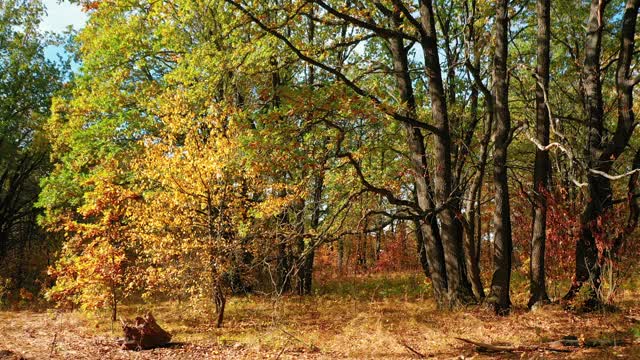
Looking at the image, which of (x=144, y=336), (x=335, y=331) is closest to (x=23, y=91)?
(x=144, y=336)

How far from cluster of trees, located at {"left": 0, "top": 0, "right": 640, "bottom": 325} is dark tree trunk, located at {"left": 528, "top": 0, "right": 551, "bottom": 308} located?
0.14ft

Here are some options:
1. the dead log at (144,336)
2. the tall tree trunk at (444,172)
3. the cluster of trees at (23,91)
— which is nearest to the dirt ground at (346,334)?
the dead log at (144,336)

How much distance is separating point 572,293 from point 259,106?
8.55m

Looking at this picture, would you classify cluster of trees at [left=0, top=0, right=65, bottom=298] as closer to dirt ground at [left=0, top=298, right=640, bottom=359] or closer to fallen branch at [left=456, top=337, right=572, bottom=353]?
dirt ground at [left=0, top=298, right=640, bottom=359]

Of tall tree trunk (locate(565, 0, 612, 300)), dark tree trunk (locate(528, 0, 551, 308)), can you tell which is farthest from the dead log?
tall tree trunk (locate(565, 0, 612, 300))

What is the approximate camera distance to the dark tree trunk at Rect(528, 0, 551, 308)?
9.13m

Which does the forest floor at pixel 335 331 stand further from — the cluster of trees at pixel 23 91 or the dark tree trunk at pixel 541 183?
the cluster of trees at pixel 23 91

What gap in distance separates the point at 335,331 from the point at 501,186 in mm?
→ 4677

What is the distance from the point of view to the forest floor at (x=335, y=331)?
7141mm

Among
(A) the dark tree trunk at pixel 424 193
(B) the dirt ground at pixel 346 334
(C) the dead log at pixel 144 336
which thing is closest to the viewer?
(B) the dirt ground at pixel 346 334

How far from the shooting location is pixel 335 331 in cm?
953

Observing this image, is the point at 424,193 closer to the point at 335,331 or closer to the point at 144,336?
the point at 335,331

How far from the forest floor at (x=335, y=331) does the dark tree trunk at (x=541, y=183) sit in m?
0.54

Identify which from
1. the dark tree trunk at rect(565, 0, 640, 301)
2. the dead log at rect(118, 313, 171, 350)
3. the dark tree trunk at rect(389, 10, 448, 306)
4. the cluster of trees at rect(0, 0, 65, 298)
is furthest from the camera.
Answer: the cluster of trees at rect(0, 0, 65, 298)
